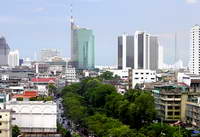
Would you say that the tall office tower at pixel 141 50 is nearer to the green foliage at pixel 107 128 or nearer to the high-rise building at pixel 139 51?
the high-rise building at pixel 139 51

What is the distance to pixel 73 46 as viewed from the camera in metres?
136

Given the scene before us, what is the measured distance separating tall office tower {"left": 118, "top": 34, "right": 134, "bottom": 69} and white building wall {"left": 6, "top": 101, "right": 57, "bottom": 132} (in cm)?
6263

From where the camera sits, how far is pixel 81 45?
134500 mm

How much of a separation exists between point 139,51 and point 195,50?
2322 centimetres

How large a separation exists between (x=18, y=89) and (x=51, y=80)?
19672 millimetres

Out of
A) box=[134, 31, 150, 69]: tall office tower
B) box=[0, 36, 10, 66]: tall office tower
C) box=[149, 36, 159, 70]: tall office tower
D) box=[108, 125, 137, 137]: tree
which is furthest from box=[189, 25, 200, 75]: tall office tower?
box=[0, 36, 10, 66]: tall office tower

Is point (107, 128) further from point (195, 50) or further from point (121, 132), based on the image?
point (195, 50)

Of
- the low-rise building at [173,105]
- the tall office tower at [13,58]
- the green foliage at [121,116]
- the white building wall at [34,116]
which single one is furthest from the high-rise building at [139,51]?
the tall office tower at [13,58]

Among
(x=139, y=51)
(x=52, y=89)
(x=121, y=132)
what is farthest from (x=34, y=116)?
(x=139, y=51)

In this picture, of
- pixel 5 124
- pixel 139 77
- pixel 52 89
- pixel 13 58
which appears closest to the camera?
pixel 5 124

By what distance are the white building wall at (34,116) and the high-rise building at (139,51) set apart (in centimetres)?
5945

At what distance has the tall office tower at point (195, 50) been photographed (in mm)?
67500

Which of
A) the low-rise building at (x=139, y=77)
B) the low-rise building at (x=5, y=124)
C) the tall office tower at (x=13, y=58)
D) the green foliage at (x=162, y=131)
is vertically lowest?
the green foliage at (x=162, y=131)

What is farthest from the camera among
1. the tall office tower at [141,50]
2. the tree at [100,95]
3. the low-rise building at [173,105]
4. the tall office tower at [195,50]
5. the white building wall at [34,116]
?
the tall office tower at [141,50]
